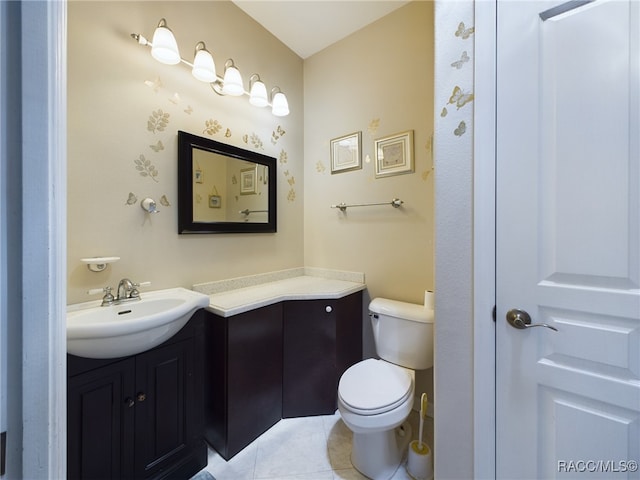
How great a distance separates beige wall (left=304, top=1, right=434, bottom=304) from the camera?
1.67 metres

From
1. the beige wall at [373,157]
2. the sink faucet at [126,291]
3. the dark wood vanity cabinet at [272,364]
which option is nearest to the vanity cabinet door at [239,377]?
the dark wood vanity cabinet at [272,364]

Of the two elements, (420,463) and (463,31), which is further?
(420,463)

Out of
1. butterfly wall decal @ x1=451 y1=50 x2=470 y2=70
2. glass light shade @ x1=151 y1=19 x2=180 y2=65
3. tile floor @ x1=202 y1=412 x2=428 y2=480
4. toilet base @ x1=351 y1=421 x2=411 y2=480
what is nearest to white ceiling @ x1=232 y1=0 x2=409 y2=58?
glass light shade @ x1=151 y1=19 x2=180 y2=65

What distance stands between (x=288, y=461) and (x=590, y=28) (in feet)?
7.00

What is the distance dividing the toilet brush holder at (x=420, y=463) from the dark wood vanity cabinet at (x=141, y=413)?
1.03 m

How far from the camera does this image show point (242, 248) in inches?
72.4

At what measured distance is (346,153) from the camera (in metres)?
2.01

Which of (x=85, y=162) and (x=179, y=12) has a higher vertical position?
(x=179, y=12)

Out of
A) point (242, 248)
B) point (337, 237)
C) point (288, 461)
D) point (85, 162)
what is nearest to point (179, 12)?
point (85, 162)

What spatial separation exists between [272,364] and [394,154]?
A: 1.57m

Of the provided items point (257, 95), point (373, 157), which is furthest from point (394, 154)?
point (257, 95)

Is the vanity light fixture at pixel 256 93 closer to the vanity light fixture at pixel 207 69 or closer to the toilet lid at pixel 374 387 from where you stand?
the vanity light fixture at pixel 207 69

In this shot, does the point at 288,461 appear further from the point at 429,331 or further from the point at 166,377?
the point at 429,331

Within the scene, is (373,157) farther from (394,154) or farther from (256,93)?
→ (256,93)
